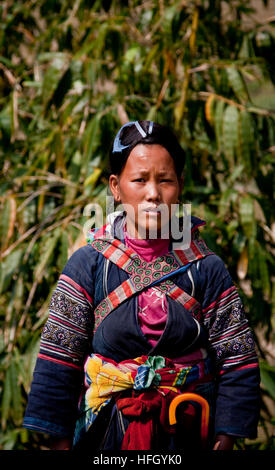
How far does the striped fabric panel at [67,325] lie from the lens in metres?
0.91

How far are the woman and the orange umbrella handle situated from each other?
0.01m

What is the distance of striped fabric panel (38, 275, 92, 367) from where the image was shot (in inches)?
35.9

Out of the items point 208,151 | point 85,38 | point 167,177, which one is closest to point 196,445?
point 167,177

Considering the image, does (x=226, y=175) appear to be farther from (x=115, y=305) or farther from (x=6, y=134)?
(x=115, y=305)

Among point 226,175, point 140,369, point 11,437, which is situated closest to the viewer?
point 140,369

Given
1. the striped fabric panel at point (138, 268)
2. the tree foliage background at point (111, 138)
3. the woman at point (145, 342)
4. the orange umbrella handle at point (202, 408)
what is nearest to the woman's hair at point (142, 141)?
the woman at point (145, 342)

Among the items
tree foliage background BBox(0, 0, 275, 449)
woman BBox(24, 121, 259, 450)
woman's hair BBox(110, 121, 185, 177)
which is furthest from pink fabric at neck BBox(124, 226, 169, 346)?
tree foliage background BBox(0, 0, 275, 449)

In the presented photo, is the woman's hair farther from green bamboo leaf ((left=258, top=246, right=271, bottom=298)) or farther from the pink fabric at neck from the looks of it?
green bamboo leaf ((left=258, top=246, right=271, bottom=298))

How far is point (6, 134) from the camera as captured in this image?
1862mm

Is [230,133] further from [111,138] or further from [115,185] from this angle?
[115,185]

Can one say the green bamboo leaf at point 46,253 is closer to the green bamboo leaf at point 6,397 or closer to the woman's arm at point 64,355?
the green bamboo leaf at point 6,397

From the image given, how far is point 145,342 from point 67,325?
14 cm

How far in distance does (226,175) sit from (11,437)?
1137mm

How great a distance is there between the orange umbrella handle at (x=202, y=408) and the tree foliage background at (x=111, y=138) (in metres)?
0.64
